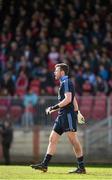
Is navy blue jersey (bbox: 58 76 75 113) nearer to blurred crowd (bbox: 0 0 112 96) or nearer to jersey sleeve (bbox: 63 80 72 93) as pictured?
jersey sleeve (bbox: 63 80 72 93)

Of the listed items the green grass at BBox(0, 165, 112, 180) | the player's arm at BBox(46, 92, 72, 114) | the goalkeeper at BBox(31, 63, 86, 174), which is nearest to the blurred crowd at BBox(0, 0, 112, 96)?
the green grass at BBox(0, 165, 112, 180)

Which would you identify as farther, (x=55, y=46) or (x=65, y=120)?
(x=55, y=46)

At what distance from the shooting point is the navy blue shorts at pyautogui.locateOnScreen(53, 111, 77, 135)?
13812 millimetres

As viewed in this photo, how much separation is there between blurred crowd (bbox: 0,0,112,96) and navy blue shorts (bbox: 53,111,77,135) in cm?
1057

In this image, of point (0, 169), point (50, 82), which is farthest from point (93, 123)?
point (0, 169)

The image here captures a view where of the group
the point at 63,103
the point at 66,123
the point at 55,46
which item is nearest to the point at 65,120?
the point at 66,123

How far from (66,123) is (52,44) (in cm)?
1359

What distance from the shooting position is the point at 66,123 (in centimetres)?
1384

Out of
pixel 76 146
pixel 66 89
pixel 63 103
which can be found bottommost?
pixel 76 146

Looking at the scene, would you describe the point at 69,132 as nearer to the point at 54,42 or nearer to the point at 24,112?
the point at 24,112

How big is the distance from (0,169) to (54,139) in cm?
167

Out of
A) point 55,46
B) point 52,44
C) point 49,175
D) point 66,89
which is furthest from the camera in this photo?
point 52,44

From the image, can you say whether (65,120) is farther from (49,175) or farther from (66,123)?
(49,175)

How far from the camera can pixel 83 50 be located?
26812 millimetres
